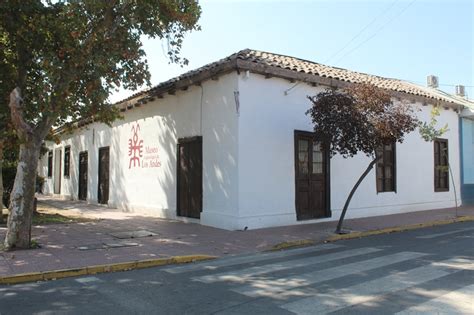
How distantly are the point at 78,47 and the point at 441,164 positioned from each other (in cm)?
1476

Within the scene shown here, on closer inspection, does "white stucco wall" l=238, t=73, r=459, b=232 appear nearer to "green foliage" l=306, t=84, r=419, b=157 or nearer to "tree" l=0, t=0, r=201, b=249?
"green foliage" l=306, t=84, r=419, b=157

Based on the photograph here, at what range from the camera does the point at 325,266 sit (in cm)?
723

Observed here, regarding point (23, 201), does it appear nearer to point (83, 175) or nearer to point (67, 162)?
point (83, 175)

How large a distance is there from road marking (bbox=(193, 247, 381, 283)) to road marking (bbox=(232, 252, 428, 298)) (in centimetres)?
43

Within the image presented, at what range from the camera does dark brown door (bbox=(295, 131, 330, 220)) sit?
12406mm

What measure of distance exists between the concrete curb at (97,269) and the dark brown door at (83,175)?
1428cm

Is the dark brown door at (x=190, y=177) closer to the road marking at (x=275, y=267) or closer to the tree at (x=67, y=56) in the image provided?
the tree at (x=67, y=56)

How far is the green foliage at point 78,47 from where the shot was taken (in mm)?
8703

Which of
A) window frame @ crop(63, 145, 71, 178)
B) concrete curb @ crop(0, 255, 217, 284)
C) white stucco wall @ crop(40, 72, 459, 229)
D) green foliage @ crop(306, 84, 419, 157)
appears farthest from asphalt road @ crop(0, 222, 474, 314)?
window frame @ crop(63, 145, 71, 178)

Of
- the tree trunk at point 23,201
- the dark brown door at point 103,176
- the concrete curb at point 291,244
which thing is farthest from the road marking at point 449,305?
the dark brown door at point 103,176

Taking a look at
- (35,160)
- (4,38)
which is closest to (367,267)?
(35,160)

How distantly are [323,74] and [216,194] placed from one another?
4.94m

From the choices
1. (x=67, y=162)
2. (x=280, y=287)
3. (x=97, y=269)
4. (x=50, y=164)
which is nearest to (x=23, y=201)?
(x=97, y=269)

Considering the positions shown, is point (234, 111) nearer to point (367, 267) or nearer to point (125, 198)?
point (367, 267)
